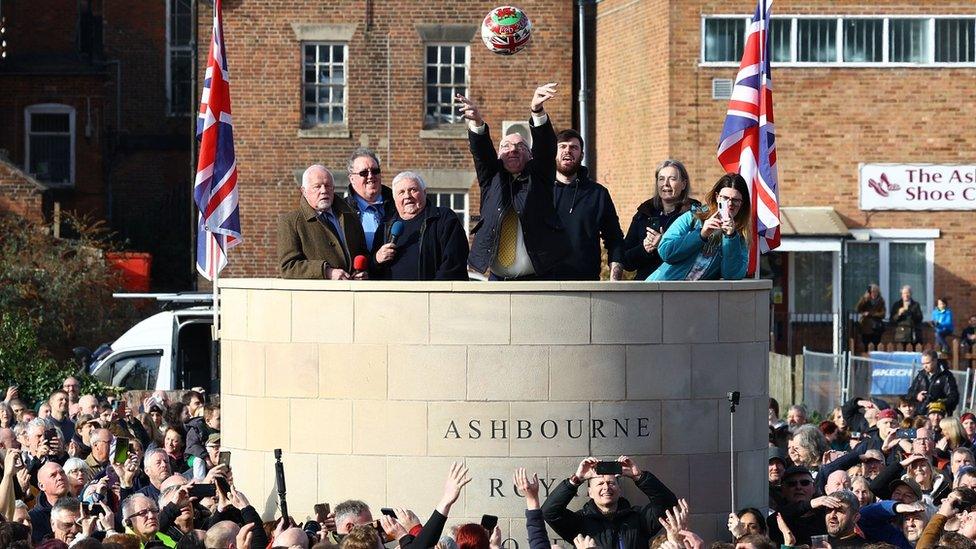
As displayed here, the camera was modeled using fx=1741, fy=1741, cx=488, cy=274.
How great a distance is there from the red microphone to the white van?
438 inches


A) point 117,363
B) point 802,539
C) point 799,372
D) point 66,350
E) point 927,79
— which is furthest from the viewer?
point 927,79

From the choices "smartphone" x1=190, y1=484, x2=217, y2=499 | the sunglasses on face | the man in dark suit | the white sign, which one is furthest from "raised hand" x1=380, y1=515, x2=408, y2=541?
the white sign

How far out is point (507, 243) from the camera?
469 inches

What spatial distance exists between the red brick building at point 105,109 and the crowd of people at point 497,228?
29.2 m

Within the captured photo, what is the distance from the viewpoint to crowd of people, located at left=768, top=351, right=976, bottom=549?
10414 mm

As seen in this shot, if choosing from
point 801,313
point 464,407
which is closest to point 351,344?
point 464,407

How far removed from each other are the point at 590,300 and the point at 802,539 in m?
2.04

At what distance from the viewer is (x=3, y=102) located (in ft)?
138

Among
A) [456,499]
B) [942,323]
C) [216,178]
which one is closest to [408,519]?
[456,499]

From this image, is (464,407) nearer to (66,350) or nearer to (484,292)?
(484,292)

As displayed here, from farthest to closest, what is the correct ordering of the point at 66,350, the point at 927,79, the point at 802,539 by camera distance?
the point at 927,79
the point at 66,350
the point at 802,539

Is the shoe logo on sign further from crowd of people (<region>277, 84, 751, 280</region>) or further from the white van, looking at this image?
crowd of people (<region>277, 84, 751, 280</region>)

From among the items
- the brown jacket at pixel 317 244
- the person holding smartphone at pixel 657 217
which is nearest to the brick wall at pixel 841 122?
the person holding smartphone at pixel 657 217

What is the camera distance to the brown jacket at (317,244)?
1195 centimetres
